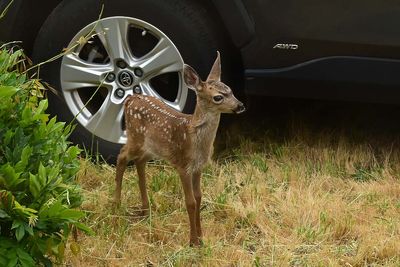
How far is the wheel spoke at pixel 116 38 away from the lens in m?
4.84

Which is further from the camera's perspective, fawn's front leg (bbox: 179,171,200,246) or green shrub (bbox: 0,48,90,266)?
fawn's front leg (bbox: 179,171,200,246)

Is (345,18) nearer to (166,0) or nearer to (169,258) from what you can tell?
(166,0)

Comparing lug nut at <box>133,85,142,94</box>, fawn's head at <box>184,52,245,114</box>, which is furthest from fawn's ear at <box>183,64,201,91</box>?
lug nut at <box>133,85,142,94</box>

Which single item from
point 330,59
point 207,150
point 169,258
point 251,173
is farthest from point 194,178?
point 330,59

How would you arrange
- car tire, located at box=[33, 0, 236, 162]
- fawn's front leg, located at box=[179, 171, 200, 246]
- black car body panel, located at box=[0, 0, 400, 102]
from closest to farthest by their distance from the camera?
fawn's front leg, located at box=[179, 171, 200, 246] → black car body panel, located at box=[0, 0, 400, 102] → car tire, located at box=[33, 0, 236, 162]

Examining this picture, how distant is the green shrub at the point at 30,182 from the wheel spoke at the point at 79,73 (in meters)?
1.32

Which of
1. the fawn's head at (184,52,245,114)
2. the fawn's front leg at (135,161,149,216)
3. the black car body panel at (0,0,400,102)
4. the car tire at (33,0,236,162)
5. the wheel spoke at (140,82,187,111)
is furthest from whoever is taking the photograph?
the wheel spoke at (140,82,187,111)

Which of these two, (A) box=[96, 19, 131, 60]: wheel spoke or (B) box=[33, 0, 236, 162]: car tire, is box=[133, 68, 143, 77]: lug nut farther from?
(B) box=[33, 0, 236, 162]: car tire

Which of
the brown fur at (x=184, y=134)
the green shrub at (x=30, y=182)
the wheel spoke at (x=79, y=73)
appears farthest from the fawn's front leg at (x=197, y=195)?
the wheel spoke at (x=79, y=73)

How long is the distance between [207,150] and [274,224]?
586 mm

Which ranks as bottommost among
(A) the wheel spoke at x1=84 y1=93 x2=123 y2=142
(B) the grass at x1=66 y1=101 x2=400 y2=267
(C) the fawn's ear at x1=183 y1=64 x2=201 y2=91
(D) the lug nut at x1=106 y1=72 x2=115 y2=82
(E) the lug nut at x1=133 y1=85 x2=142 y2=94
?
(B) the grass at x1=66 y1=101 x2=400 y2=267

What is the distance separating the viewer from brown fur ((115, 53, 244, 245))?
12.8 feet

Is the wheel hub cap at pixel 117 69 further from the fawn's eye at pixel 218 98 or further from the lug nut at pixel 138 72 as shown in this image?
the fawn's eye at pixel 218 98

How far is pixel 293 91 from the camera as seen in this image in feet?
15.7
